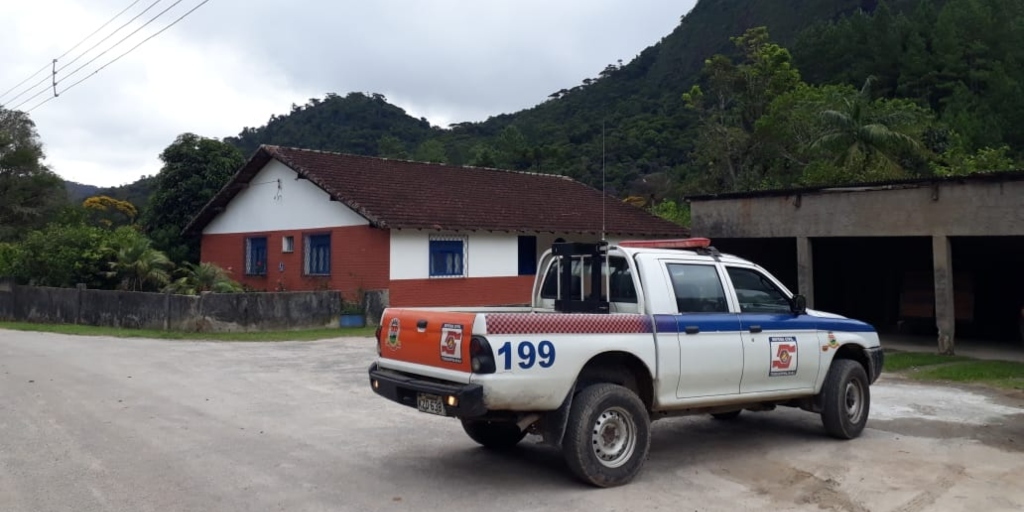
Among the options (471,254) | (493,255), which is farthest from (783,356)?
(493,255)

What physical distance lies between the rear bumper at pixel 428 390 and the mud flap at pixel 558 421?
654 millimetres

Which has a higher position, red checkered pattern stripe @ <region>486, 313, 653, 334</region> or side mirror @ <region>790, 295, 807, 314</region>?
side mirror @ <region>790, 295, 807, 314</region>

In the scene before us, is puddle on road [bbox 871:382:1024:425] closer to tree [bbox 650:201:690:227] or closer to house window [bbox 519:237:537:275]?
house window [bbox 519:237:537:275]

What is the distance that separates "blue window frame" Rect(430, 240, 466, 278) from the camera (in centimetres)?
2465

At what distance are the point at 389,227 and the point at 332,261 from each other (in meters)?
3.12

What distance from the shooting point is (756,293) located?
8.11m

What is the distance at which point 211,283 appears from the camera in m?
23.8

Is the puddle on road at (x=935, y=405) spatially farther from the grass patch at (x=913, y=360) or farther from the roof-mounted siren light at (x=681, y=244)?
the roof-mounted siren light at (x=681, y=244)

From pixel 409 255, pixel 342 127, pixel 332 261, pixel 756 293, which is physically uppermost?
pixel 342 127

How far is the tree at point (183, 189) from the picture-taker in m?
32.5

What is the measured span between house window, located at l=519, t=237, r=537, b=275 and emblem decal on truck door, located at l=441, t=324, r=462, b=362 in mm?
20751

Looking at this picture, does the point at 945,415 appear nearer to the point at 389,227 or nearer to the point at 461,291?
the point at 389,227

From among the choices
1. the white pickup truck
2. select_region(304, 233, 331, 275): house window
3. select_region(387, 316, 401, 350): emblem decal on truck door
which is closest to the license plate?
the white pickup truck

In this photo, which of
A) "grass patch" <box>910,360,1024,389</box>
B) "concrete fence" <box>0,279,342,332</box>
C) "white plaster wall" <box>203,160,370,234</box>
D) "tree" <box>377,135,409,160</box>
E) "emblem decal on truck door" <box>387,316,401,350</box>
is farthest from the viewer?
"tree" <box>377,135,409,160</box>
